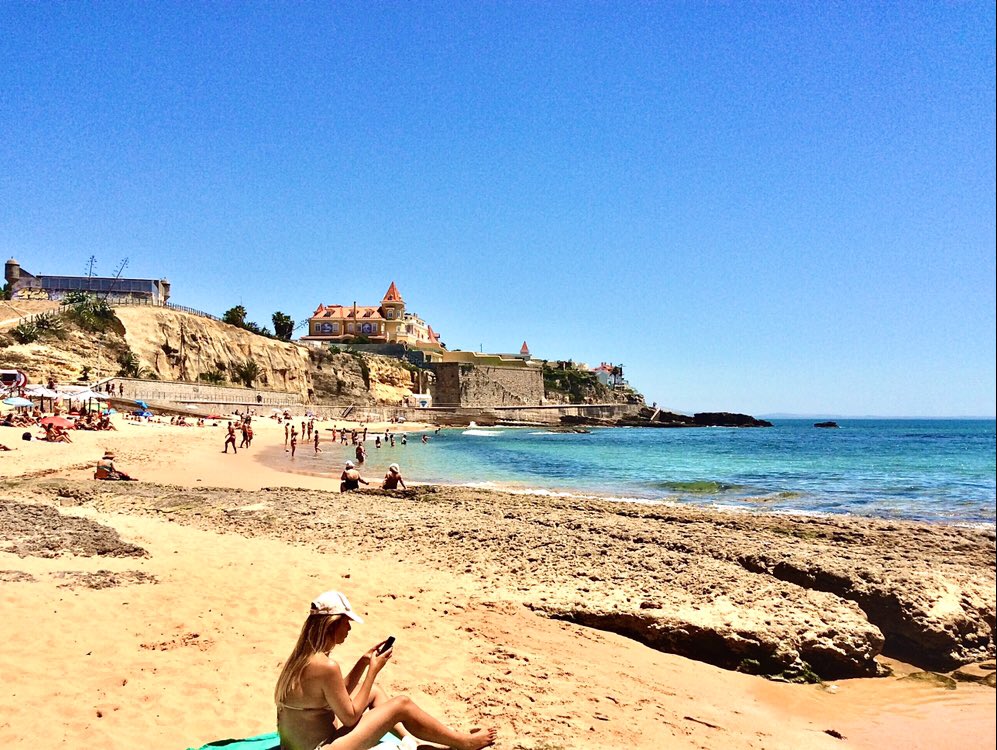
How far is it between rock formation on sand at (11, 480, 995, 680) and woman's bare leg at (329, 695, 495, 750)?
263 centimetres

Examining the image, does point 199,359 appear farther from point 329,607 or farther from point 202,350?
point 329,607

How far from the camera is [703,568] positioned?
680cm

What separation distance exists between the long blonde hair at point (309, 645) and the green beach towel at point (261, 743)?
1.03 feet

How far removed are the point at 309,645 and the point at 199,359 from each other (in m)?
48.4

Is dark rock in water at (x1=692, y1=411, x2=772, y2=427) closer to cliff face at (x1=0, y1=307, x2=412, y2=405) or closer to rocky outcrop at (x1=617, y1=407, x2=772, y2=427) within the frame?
rocky outcrop at (x1=617, y1=407, x2=772, y2=427)

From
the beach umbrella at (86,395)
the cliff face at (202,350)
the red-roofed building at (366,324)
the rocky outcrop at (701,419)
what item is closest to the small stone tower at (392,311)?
the red-roofed building at (366,324)

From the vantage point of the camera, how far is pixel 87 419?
21891 mm

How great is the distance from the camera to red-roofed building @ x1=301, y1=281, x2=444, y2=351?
7819 cm

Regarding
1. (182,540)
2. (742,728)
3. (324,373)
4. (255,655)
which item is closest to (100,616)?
(255,655)

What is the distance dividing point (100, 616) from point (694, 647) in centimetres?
476

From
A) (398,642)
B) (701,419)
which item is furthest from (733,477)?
(701,419)

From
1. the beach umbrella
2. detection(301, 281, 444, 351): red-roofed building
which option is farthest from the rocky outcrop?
the beach umbrella

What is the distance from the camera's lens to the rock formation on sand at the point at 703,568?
5508 mm

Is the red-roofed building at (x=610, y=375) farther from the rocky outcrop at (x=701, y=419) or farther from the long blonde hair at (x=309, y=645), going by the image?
the long blonde hair at (x=309, y=645)
